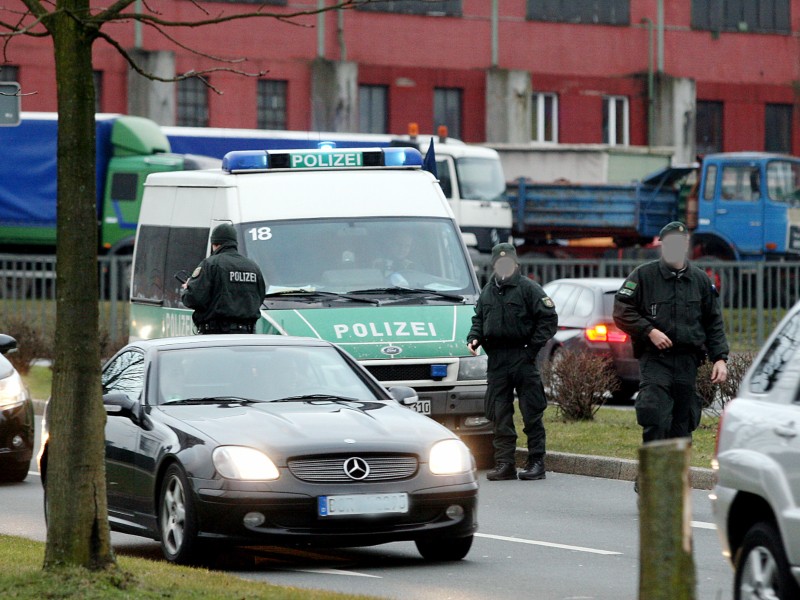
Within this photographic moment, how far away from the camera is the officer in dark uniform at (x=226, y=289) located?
13.8 metres

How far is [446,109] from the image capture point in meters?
47.3

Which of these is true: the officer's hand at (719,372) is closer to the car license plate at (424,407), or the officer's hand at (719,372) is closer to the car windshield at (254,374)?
the car windshield at (254,374)

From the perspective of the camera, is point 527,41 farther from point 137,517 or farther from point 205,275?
point 137,517

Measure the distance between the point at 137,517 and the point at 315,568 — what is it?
115 cm

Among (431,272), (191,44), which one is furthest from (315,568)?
(191,44)

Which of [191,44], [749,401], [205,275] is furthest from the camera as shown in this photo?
[191,44]

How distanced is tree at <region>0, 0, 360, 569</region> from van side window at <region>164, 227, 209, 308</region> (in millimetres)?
7698

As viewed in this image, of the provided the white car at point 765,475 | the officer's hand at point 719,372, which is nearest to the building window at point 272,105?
the officer's hand at point 719,372

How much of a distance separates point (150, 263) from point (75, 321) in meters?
9.29

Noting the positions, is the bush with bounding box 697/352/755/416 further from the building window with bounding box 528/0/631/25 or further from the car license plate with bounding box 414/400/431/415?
the building window with bounding box 528/0/631/25

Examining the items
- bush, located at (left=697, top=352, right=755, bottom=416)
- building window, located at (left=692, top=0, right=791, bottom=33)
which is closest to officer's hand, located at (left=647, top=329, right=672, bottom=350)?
bush, located at (left=697, top=352, right=755, bottom=416)

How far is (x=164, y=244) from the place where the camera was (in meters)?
16.3

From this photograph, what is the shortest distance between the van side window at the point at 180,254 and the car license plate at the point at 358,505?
649 cm

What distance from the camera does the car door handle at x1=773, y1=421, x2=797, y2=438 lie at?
Result: 657cm
